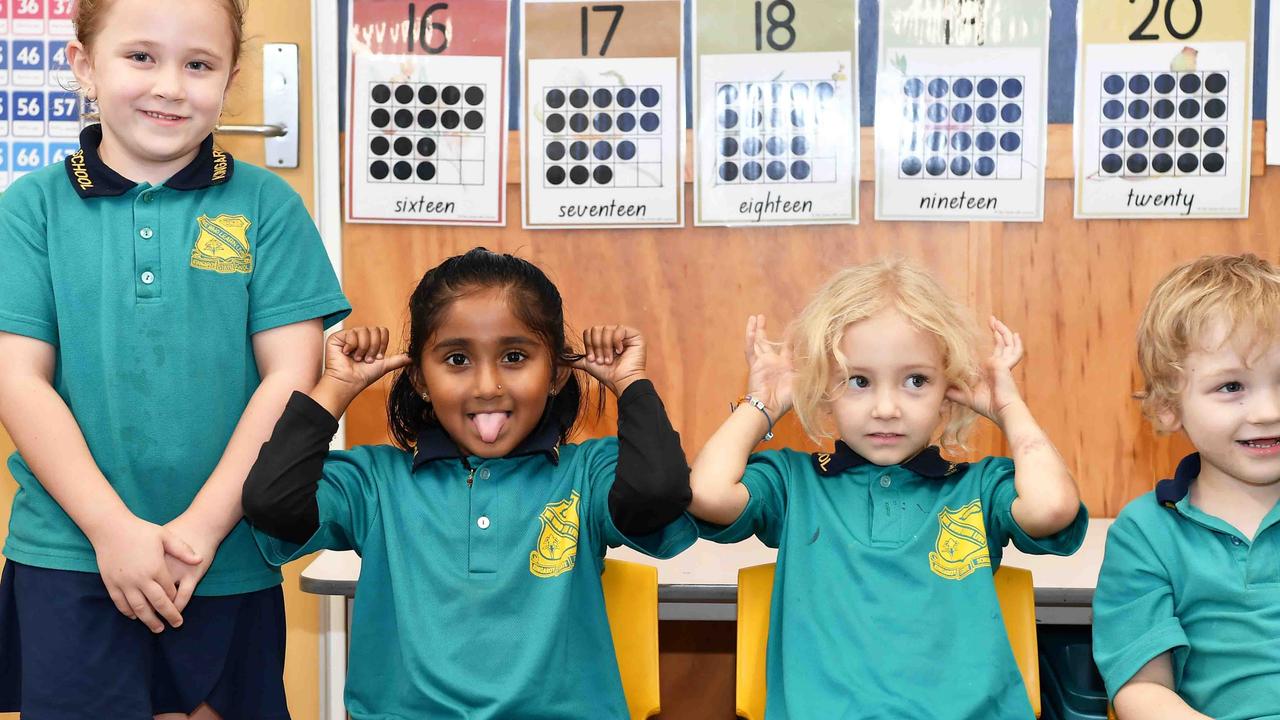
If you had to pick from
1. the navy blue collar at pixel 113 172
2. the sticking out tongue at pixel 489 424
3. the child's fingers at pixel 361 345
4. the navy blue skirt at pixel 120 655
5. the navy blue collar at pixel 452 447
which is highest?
the navy blue collar at pixel 113 172

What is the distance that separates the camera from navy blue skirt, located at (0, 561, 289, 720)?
147cm

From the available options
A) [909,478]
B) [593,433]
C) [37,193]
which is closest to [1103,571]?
[909,478]

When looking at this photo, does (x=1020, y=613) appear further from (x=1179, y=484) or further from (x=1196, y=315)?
(x=1196, y=315)

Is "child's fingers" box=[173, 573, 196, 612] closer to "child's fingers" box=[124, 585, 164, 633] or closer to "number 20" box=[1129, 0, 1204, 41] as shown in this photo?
"child's fingers" box=[124, 585, 164, 633]

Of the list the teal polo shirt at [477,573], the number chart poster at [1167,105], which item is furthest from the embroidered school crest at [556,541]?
the number chart poster at [1167,105]

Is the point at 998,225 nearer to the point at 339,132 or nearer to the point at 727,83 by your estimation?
the point at 727,83

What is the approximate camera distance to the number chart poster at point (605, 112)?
87.4 inches

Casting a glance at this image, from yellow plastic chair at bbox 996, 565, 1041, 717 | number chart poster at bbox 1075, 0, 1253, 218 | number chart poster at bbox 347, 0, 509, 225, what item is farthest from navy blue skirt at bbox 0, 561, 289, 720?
number chart poster at bbox 1075, 0, 1253, 218

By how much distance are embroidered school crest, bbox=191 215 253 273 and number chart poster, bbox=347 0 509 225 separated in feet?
2.18

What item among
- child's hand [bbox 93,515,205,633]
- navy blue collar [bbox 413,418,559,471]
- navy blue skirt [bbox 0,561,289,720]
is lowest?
navy blue skirt [bbox 0,561,289,720]

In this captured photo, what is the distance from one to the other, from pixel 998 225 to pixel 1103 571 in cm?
89

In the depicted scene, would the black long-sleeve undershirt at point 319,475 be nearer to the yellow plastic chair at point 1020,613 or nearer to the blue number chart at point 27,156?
the yellow plastic chair at point 1020,613

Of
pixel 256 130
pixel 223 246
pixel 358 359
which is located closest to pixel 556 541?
pixel 358 359

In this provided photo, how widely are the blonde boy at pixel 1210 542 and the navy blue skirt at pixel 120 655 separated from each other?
1145 mm
